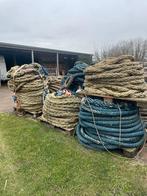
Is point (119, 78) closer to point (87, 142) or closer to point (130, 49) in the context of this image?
point (87, 142)

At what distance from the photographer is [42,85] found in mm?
5387

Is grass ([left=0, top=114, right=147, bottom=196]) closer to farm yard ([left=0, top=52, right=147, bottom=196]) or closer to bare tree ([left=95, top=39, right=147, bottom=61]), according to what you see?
farm yard ([left=0, top=52, right=147, bottom=196])

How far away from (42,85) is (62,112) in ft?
4.71

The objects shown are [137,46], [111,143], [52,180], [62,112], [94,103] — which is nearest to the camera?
[52,180]

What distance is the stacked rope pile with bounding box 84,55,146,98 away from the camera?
3.31 m

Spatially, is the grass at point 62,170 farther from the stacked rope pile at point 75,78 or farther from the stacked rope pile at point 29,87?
the stacked rope pile at point 29,87

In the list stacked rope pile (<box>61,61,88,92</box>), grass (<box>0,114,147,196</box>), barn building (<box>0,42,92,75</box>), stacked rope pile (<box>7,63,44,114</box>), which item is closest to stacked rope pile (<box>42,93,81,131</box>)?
grass (<box>0,114,147,196</box>)

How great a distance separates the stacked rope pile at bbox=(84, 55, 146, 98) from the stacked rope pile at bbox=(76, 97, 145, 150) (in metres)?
0.17

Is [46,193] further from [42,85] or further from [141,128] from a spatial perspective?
[42,85]

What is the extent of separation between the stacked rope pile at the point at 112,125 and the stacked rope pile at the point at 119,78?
0.57 feet

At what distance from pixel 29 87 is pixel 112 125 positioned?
2620mm

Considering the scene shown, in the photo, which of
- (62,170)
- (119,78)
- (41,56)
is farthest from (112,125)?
(41,56)

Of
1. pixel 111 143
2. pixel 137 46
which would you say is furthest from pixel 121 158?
pixel 137 46

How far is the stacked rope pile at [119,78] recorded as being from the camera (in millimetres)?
3311
